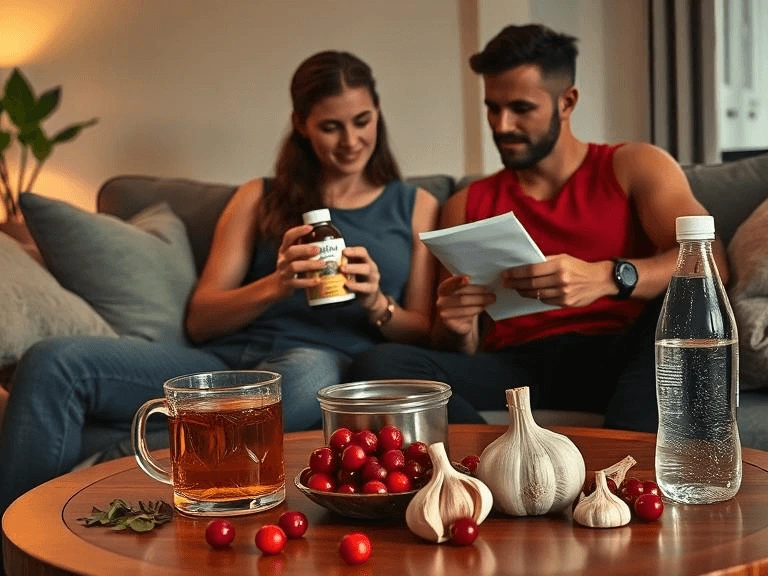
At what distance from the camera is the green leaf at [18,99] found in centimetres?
336

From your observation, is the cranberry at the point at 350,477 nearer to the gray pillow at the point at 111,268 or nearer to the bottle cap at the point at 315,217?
the bottle cap at the point at 315,217

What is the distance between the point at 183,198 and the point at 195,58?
Answer: 0.81 metres

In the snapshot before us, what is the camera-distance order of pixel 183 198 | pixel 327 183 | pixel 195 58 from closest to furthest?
1. pixel 327 183
2. pixel 183 198
3. pixel 195 58

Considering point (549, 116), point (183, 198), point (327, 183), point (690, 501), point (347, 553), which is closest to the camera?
point (347, 553)

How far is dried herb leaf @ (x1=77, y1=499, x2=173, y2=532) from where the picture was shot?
1095mm

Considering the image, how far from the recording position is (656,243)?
230cm

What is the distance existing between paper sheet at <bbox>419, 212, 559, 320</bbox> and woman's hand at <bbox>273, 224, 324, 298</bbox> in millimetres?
260

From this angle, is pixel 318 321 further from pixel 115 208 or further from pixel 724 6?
pixel 724 6

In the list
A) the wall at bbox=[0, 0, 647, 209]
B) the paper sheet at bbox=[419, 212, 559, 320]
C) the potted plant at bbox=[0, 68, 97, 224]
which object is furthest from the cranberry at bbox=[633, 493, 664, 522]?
the potted plant at bbox=[0, 68, 97, 224]

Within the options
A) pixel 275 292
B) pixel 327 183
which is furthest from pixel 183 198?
pixel 275 292

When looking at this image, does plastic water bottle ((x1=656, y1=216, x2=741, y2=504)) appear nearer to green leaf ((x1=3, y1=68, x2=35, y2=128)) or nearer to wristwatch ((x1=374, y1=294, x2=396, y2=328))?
wristwatch ((x1=374, y1=294, x2=396, y2=328))

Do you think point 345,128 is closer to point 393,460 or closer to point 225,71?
point 225,71

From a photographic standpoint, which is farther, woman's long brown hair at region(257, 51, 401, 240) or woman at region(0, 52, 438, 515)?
woman's long brown hair at region(257, 51, 401, 240)

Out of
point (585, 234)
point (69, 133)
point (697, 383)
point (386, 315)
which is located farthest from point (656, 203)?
point (69, 133)
